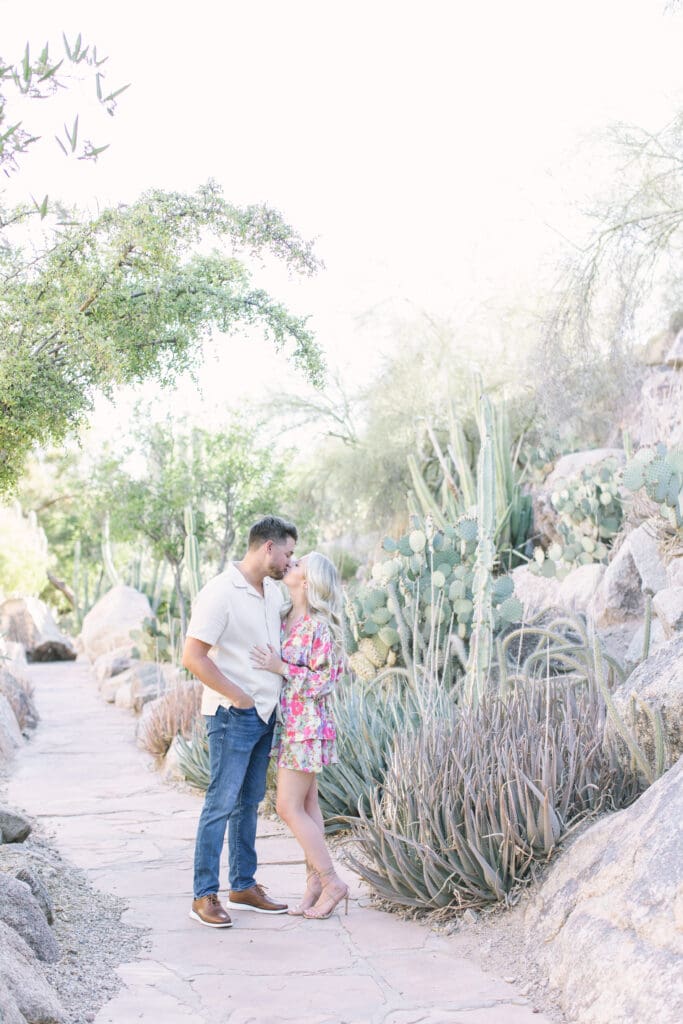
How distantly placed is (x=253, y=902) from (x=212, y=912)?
0.28 metres

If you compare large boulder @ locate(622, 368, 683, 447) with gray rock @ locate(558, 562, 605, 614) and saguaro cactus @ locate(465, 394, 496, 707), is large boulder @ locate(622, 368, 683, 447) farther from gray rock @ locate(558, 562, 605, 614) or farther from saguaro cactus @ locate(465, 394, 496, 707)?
saguaro cactus @ locate(465, 394, 496, 707)

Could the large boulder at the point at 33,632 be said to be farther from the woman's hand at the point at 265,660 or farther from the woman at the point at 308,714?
the woman's hand at the point at 265,660

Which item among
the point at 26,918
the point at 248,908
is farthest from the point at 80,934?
the point at 248,908

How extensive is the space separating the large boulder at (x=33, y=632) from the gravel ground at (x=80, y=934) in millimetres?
15201

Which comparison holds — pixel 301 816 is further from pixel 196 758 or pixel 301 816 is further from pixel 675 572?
pixel 675 572

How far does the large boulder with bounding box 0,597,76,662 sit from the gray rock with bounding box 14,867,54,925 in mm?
16191

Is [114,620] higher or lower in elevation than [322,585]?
lower

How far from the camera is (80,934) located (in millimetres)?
4281

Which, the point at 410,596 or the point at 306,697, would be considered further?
the point at 410,596

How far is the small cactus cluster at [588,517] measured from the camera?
10.6 metres

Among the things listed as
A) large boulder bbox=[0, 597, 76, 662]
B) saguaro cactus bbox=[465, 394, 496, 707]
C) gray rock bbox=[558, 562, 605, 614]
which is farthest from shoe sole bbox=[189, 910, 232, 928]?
large boulder bbox=[0, 597, 76, 662]

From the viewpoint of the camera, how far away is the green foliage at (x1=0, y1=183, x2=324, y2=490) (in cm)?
408

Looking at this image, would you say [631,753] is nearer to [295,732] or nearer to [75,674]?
[295,732]

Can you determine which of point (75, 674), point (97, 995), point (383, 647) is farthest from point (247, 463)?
point (97, 995)
